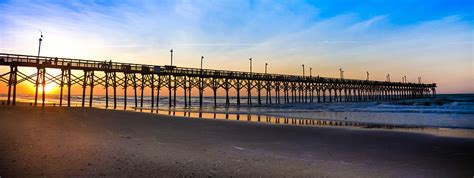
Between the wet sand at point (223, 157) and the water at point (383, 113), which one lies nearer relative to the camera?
the wet sand at point (223, 157)

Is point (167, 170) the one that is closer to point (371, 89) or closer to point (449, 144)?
point (449, 144)

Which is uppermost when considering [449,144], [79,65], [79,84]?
[79,65]

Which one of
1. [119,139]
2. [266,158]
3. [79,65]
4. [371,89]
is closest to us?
[266,158]

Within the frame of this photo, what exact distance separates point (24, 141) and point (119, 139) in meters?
2.12

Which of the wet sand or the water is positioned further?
the water

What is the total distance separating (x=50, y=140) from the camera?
7121 mm

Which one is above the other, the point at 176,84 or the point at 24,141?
the point at 176,84

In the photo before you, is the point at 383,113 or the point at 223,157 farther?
the point at 383,113

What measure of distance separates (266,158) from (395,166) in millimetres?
2586

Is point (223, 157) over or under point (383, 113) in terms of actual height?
over

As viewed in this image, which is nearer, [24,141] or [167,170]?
[167,170]

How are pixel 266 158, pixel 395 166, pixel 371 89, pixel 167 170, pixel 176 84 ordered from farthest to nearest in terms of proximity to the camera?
pixel 371 89
pixel 176 84
pixel 266 158
pixel 395 166
pixel 167 170

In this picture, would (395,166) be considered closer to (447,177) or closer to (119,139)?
(447,177)

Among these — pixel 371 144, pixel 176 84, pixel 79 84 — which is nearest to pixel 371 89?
pixel 176 84
